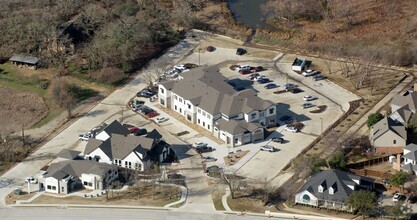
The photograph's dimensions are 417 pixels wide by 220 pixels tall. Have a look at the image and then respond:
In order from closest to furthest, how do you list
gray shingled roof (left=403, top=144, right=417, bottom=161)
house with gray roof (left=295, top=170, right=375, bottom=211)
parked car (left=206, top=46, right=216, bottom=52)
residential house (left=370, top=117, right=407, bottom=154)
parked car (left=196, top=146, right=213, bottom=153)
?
house with gray roof (left=295, top=170, right=375, bottom=211), gray shingled roof (left=403, top=144, right=417, bottom=161), residential house (left=370, top=117, right=407, bottom=154), parked car (left=196, top=146, right=213, bottom=153), parked car (left=206, top=46, right=216, bottom=52)

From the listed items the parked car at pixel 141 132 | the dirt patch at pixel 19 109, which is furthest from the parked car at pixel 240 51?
the dirt patch at pixel 19 109

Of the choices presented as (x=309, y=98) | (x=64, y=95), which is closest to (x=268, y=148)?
(x=309, y=98)

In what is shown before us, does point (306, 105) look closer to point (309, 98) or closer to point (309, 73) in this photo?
point (309, 98)

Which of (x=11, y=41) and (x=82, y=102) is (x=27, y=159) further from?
(x=11, y=41)

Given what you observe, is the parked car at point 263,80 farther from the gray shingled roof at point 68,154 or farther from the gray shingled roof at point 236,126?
the gray shingled roof at point 68,154

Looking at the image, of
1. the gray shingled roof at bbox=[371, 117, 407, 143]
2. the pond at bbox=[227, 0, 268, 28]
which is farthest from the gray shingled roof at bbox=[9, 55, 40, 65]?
the gray shingled roof at bbox=[371, 117, 407, 143]

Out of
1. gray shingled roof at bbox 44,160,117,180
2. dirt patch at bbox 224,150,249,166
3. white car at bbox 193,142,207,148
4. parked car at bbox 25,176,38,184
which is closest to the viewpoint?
gray shingled roof at bbox 44,160,117,180

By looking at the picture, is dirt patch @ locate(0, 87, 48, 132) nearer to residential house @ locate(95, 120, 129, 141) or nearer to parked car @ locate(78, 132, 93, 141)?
parked car @ locate(78, 132, 93, 141)
